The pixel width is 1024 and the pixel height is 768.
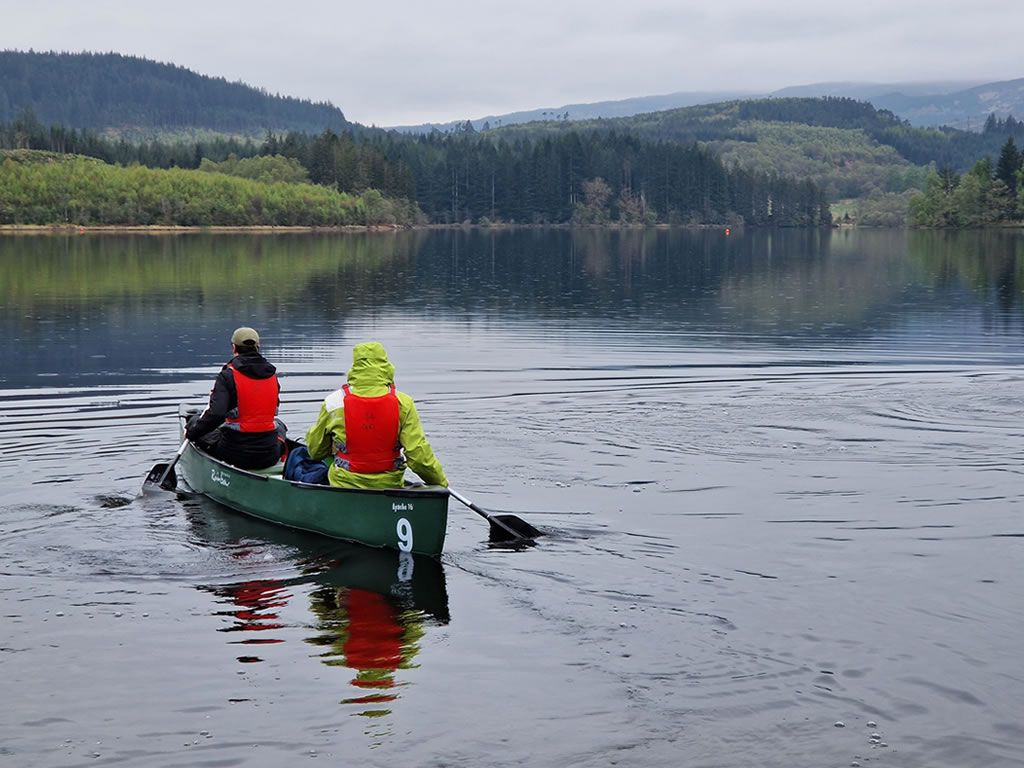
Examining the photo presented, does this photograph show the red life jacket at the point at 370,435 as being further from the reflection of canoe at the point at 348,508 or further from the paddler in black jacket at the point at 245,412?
the paddler in black jacket at the point at 245,412

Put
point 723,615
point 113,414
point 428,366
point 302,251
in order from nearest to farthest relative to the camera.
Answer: point 723,615 < point 113,414 < point 428,366 < point 302,251

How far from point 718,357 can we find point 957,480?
16.9 m

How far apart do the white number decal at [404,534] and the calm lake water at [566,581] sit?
20 cm

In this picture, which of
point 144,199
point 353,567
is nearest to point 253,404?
point 353,567

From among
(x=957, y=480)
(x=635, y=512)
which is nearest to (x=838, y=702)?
(x=635, y=512)

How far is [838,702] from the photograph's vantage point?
1202 cm

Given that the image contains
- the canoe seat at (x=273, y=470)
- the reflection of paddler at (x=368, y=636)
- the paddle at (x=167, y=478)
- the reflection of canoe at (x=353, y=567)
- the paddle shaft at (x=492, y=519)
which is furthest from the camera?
the paddle at (x=167, y=478)

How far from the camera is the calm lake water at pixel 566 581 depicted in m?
11.5

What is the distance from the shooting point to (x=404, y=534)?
16.8m

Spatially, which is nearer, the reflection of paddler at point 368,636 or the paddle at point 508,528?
the reflection of paddler at point 368,636

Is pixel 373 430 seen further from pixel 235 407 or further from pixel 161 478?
pixel 161 478

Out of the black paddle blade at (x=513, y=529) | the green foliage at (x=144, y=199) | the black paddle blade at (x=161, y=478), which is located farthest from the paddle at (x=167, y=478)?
the green foliage at (x=144, y=199)

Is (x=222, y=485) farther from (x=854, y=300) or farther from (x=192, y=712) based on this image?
(x=854, y=300)

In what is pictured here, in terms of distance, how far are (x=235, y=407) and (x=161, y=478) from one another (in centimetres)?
231
